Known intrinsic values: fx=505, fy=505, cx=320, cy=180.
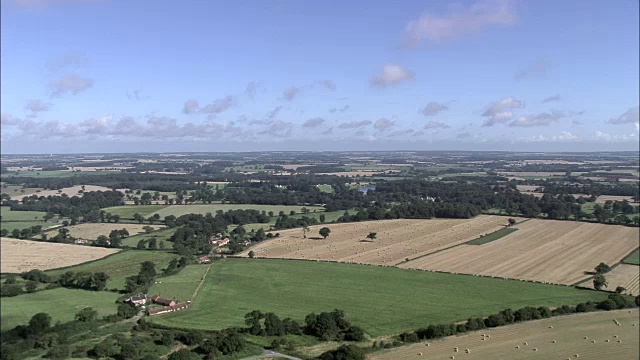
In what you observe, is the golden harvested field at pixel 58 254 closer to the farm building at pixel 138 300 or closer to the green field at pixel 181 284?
the farm building at pixel 138 300

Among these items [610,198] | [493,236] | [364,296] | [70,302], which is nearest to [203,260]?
[70,302]

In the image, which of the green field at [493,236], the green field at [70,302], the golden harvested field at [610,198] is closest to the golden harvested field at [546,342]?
the green field at [70,302]

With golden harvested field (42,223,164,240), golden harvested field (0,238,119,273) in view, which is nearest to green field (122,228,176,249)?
golden harvested field (42,223,164,240)

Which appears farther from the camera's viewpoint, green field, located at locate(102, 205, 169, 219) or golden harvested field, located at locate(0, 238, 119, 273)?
green field, located at locate(102, 205, 169, 219)

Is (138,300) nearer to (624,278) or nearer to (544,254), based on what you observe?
(624,278)

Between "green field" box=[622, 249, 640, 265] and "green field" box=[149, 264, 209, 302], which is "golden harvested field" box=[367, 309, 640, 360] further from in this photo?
"green field" box=[149, 264, 209, 302]
